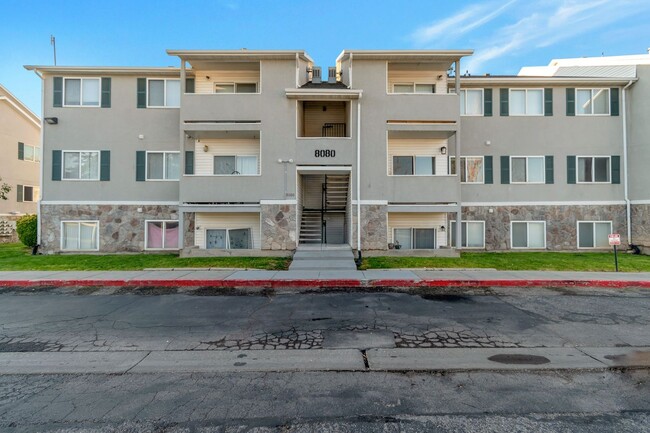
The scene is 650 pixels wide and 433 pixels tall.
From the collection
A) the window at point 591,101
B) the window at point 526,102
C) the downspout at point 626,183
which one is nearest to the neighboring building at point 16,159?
the window at point 526,102

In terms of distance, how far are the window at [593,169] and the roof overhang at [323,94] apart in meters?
12.2

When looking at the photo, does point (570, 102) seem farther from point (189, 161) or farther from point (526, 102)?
point (189, 161)

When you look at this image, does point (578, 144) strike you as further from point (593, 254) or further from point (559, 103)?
point (593, 254)

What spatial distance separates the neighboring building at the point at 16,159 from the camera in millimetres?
22969

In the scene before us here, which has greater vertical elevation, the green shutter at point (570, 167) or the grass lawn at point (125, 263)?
the green shutter at point (570, 167)

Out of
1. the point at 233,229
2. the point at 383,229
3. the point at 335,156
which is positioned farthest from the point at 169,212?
the point at 383,229

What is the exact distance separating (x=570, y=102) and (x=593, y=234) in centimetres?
685

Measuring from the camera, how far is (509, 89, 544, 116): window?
55.7 feet

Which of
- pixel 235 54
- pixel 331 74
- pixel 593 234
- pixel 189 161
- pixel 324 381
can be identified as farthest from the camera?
pixel 331 74

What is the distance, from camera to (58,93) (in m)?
16.2

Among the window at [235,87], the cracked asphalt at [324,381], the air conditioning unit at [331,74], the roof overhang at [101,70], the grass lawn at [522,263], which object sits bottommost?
the cracked asphalt at [324,381]

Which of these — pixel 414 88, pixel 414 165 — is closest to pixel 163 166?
pixel 414 165

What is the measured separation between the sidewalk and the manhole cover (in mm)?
4878

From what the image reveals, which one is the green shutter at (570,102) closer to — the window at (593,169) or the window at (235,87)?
the window at (593,169)
